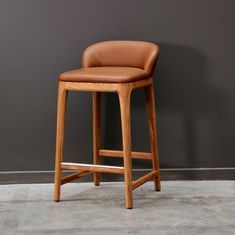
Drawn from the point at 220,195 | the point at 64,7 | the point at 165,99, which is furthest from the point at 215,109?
the point at 64,7

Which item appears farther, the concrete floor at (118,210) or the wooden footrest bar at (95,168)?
the wooden footrest bar at (95,168)

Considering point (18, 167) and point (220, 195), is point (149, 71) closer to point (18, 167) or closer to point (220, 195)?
point (220, 195)

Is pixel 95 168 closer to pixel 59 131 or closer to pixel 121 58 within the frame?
pixel 59 131

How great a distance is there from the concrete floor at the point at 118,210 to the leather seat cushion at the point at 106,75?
2.16 feet

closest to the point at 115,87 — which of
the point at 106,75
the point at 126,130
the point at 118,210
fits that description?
the point at 106,75

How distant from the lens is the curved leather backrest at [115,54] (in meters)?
3.00

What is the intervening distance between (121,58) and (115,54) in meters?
0.04

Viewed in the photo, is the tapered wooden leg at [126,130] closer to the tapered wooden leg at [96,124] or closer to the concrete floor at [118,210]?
the concrete floor at [118,210]

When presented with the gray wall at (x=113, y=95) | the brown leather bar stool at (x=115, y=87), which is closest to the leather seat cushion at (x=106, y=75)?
the brown leather bar stool at (x=115, y=87)

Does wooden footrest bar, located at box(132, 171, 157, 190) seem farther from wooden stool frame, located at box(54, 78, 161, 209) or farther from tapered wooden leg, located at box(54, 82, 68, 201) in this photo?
tapered wooden leg, located at box(54, 82, 68, 201)

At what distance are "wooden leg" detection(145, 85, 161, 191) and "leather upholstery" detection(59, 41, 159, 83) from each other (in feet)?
0.41

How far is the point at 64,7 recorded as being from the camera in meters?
3.12

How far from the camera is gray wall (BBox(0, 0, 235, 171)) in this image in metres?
3.13

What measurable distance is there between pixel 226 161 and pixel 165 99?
53 centimetres
